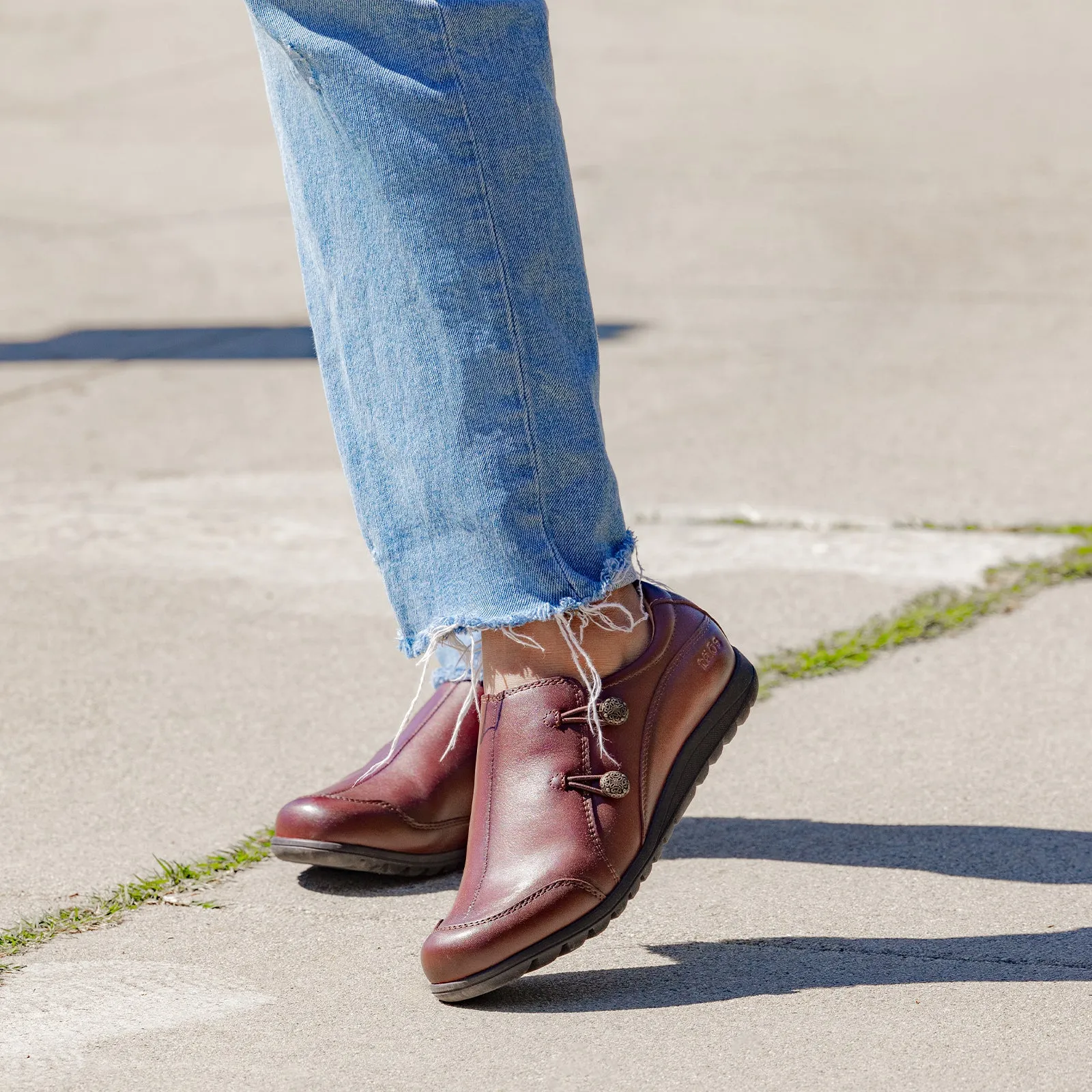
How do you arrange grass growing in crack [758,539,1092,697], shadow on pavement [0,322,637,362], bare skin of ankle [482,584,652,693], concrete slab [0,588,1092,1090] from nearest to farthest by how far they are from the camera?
concrete slab [0,588,1092,1090]
bare skin of ankle [482,584,652,693]
grass growing in crack [758,539,1092,697]
shadow on pavement [0,322,637,362]

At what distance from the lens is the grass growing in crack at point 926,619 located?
2702mm

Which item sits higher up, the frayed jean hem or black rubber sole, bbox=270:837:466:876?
the frayed jean hem

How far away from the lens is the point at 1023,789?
2.21 metres

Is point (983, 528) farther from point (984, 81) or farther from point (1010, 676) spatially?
point (984, 81)

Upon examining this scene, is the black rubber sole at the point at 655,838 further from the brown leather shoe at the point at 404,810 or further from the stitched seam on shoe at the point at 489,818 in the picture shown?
the brown leather shoe at the point at 404,810

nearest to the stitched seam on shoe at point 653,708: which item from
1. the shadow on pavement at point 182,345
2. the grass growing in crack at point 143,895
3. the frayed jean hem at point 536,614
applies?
the frayed jean hem at point 536,614

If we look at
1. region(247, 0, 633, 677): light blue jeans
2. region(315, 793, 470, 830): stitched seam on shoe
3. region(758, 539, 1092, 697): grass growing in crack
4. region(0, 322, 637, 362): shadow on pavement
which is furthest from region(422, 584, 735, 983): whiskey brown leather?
region(0, 322, 637, 362): shadow on pavement

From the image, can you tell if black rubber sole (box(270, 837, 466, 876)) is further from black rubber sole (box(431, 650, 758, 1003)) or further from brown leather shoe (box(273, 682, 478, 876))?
black rubber sole (box(431, 650, 758, 1003))

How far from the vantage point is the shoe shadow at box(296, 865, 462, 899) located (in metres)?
2.02

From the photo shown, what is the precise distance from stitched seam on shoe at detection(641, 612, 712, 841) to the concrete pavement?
0.17 metres

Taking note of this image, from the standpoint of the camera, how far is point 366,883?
2055mm

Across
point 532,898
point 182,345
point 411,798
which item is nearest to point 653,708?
point 532,898

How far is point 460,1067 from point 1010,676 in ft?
4.52

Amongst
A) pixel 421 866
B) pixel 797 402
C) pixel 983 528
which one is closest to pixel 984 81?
pixel 797 402
